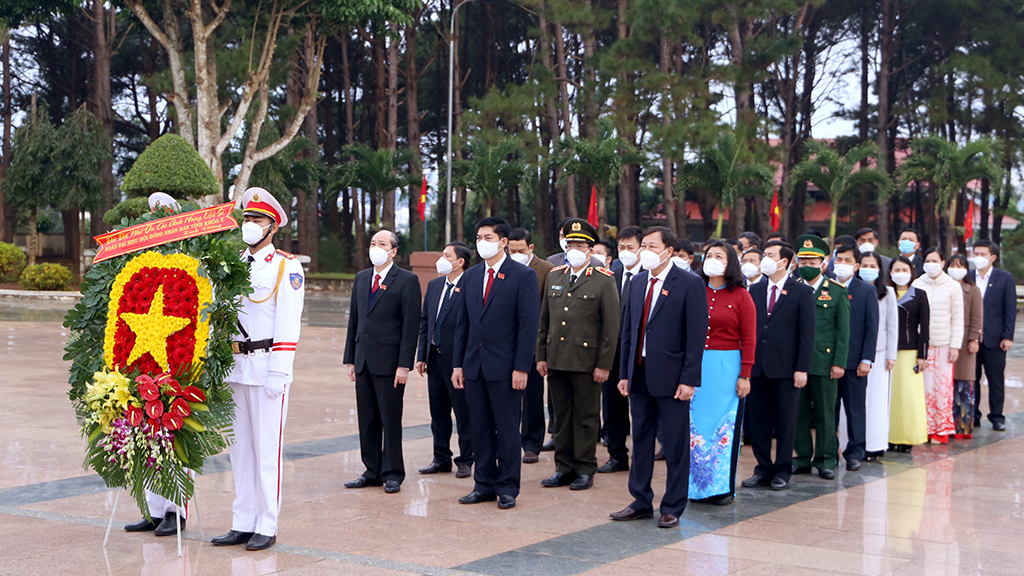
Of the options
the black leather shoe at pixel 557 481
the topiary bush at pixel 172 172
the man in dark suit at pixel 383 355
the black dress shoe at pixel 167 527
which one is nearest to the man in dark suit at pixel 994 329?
the black leather shoe at pixel 557 481

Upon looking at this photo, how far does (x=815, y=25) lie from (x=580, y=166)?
16441mm

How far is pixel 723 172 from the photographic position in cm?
3088

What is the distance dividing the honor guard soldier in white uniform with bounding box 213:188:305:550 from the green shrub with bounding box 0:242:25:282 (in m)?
30.6

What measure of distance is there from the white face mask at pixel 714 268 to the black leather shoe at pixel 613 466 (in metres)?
1.89

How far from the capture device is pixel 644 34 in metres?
31.5

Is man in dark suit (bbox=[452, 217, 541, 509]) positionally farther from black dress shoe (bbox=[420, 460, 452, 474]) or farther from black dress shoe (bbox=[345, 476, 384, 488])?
black dress shoe (bbox=[420, 460, 452, 474])

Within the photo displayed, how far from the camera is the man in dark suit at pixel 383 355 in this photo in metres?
6.67

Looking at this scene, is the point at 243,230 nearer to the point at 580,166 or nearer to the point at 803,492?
the point at 803,492

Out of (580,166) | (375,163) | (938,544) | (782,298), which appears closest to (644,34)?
(580,166)

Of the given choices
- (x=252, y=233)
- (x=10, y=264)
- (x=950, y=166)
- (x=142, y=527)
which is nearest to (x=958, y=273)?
(x=252, y=233)

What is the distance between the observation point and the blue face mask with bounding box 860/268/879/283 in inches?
316

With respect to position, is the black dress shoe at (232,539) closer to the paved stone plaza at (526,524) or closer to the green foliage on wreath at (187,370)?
the paved stone plaza at (526,524)

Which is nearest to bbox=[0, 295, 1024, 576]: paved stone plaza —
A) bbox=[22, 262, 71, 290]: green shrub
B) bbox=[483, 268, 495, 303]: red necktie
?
bbox=[483, 268, 495, 303]: red necktie

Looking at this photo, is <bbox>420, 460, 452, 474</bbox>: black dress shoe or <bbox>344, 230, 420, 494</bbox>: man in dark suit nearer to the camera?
<bbox>344, 230, 420, 494</bbox>: man in dark suit
